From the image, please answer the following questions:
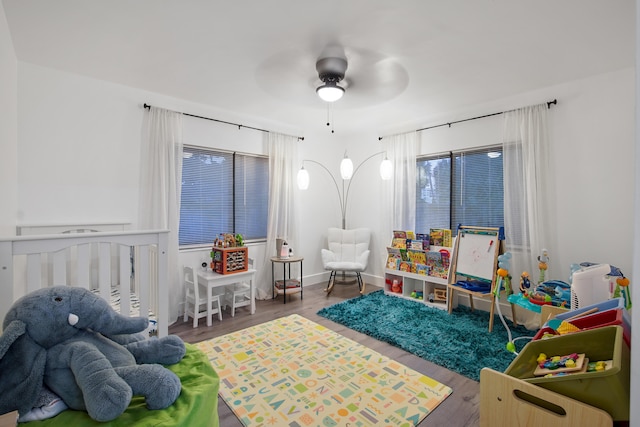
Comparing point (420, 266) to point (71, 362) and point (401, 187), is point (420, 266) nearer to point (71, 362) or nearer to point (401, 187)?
point (401, 187)

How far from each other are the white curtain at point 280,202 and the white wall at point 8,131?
8.25 ft

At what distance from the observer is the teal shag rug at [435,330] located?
7.91 ft

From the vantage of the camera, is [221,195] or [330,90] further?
[221,195]

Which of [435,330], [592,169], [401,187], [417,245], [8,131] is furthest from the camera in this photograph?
[401,187]

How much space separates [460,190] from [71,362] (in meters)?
3.96

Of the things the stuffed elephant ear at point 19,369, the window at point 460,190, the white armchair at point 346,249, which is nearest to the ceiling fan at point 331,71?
the window at point 460,190

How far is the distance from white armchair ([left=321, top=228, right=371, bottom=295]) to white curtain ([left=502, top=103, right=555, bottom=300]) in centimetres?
192

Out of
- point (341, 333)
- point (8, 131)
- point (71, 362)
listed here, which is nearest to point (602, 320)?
point (341, 333)

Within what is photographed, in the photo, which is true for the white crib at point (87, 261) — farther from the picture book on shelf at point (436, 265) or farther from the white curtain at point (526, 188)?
the white curtain at point (526, 188)

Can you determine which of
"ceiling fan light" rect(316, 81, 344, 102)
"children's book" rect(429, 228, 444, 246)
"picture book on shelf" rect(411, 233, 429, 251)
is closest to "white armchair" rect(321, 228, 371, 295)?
"picture book on shelf" rect(411, 233, 429, 251)

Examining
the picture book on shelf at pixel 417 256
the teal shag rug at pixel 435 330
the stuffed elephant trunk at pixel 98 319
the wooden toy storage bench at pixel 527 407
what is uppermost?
the stuffed elephant trunk at pixel 98 319

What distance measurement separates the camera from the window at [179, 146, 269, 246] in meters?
3.57

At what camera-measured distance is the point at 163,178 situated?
Answer: 10.5 ft

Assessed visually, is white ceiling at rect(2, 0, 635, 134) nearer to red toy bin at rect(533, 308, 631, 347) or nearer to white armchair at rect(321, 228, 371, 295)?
red toy bin at rect(533, 308, 631, 347)
